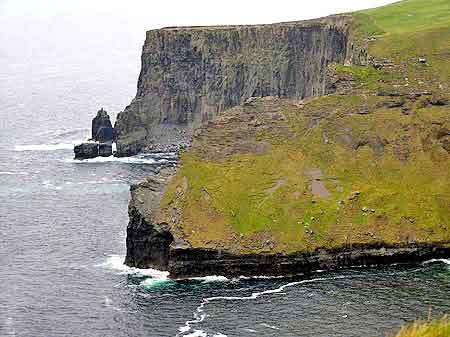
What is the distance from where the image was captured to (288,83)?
630 ft

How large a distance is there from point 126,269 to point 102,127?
286ft

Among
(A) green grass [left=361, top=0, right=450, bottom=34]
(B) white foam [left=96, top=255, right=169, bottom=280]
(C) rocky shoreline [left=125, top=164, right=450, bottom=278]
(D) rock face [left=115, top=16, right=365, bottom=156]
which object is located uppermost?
(A) green grass [left=361, top=0, right=450, bottom=34]

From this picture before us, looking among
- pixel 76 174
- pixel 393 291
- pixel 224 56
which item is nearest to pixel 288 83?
pixel 224 56

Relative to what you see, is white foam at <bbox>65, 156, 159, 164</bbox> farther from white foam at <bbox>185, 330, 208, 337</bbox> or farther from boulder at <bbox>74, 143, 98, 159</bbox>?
white foam at <bbox>185, 330, 208, 337</bbox>

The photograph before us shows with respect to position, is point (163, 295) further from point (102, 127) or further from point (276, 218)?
point (102, 127)

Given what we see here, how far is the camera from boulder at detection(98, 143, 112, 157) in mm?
189750

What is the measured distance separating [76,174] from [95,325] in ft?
270

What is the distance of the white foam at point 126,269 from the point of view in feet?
359

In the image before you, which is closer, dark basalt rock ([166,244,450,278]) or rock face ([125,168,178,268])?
dark basalt rock ([166,244,450,278])

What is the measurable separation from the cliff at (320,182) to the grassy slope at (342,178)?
168 millimetres

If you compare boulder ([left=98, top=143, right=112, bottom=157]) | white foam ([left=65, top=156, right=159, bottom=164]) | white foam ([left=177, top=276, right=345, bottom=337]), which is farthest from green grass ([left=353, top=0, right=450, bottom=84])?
boulder ([left=98, top=143, right=112, bottom=157])

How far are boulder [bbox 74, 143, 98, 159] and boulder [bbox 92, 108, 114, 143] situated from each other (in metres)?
6.54

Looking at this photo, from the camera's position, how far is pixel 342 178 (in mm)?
124812

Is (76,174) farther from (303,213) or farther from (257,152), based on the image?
(303,213)
